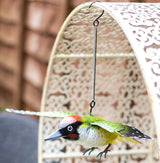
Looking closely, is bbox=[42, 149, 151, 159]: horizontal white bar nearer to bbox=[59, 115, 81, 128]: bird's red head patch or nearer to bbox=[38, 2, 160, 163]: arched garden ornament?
bbox=[38, 2, 160, 163]: arched garden ornament

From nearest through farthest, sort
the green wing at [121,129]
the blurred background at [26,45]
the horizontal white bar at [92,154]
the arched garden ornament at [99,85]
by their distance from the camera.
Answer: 1. the green wing at [121,129]
2. the arched garden ornament at [99,85]
3. the horizontal white bar at [92,154]
4. the blurred background at [26,45]

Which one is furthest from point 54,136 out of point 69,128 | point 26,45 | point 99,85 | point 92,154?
point 26,45

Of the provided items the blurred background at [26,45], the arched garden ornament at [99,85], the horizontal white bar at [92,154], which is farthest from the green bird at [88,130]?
the blurred background at [26,45]

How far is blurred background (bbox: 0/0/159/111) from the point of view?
8.36 ft

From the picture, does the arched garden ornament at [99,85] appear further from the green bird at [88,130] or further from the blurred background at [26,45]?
the blurred background at [26,45]

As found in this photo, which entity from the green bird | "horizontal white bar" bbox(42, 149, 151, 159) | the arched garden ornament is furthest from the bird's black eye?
"horizontal white bar" bbox(42, 149, 151, 159)

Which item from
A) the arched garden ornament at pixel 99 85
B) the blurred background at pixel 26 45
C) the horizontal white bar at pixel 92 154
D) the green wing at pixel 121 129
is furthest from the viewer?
the blurred background at pixel 26 45

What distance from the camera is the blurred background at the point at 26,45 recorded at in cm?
255

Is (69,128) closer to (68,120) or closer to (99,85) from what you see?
(68,120)

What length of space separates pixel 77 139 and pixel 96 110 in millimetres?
758

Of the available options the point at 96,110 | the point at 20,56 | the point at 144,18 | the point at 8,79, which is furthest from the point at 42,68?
the point at 144,18

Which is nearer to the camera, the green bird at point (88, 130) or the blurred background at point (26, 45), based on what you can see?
the green bird at point (88, 130)

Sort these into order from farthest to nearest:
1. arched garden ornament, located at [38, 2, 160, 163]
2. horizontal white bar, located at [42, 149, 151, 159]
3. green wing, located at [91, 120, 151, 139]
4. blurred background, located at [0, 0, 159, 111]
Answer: blurred background, located at [0, 0, 159, 111]
horizontal white bar, located at [42, 149, 151, 159]
arched garden ornament, located at [38, 2, 160, 163]
green wing, located at [91, 120, 151, 139]

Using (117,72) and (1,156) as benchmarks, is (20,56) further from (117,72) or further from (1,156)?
(117,72)
